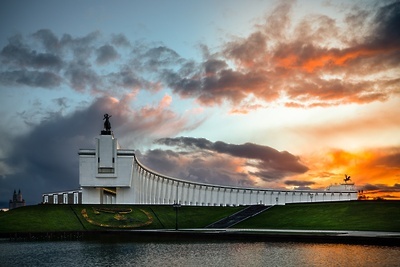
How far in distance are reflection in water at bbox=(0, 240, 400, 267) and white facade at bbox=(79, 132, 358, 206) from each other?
92.6ft

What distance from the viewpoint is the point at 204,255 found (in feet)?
76.3

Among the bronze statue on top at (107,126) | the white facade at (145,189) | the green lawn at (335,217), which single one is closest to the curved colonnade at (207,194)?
the white facade at (145,189)

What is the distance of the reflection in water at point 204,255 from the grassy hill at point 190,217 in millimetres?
10986

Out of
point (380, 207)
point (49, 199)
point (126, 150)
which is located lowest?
point (49, 199)

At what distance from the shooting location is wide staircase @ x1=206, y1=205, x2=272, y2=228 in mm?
43884

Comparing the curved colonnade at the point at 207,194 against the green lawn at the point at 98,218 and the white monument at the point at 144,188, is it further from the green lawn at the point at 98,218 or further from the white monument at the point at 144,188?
the green lawn at the point at 98,218

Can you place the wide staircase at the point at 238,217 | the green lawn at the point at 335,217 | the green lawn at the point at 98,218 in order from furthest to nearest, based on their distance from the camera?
the wide staircase at the point at 238,217
the green lawn at the point at 98,218
the green lawn at the point at 335,217

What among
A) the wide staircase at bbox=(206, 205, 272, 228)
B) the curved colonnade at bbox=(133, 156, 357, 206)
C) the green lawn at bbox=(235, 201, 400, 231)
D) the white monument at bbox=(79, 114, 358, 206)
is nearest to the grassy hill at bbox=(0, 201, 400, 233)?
the green lawn at bbox=(235, 201, 400, 231)

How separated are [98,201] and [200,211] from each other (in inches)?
592

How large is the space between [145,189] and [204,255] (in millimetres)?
43793

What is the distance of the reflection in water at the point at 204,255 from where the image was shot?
20.6m

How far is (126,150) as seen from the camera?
58.2m

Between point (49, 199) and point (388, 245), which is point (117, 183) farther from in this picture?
point (49, 199)

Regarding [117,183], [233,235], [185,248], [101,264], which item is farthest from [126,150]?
[101,264]
